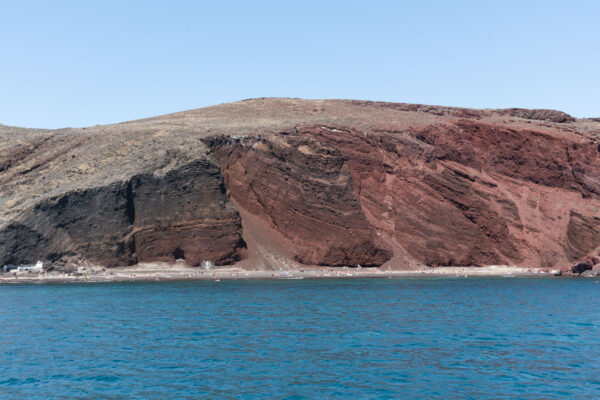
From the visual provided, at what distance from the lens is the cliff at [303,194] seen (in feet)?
235

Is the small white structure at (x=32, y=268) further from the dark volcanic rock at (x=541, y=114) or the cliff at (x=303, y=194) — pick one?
the dark volcanic rock at (x=541, y=114)

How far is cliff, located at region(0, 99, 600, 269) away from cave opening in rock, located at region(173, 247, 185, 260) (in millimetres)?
433

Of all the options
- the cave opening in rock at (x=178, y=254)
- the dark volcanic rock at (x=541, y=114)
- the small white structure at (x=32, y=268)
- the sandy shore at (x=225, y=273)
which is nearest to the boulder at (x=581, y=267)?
the sandy shore at (x=225, y=273)

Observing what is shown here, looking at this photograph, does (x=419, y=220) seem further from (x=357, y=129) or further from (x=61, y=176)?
(x=61, y=176)

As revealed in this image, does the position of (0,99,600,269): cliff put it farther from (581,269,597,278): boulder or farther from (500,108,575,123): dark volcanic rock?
(500,108,575,123): dark volcanic rock

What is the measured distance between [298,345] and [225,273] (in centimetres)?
4246

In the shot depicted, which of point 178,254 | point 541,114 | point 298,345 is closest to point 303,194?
point 178,254

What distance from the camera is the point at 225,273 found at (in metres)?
71.2

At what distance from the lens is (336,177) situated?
81500mm

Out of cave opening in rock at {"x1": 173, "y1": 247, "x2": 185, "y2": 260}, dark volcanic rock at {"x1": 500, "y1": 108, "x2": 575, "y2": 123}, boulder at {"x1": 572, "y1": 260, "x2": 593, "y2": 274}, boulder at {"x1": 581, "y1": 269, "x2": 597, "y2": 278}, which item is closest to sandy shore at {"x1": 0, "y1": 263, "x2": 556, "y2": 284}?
cave opening in rock at {"x1": 173, "y1": 247, "x2": 185, "y2": 260}

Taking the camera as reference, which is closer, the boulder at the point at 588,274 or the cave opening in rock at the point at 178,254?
the cave opening in rock at the point at 178,254

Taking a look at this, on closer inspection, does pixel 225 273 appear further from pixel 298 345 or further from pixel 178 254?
pixel 298 345

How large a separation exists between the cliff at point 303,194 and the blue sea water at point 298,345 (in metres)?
19.2

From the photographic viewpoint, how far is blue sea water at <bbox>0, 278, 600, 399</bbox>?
2216cm
